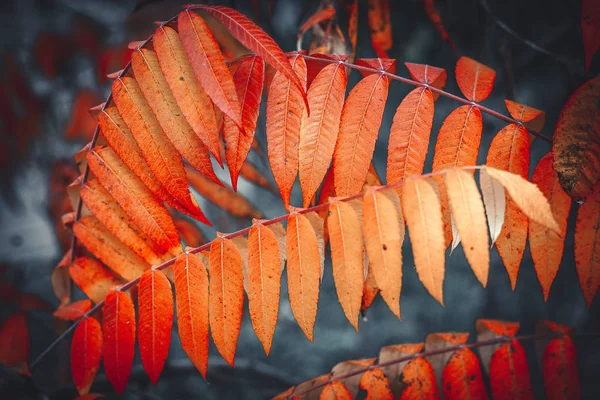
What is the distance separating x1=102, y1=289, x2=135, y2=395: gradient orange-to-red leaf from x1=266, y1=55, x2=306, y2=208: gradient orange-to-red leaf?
0.58 meters

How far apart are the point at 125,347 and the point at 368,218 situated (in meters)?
0.78

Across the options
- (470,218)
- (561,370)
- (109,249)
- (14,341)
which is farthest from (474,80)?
(14,341)

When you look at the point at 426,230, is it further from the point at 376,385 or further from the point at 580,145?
the point at 376,385

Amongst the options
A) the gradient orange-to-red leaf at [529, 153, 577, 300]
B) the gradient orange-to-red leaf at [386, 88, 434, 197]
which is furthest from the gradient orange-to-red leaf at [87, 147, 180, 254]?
the gradient orange-to-red leaf at [529, 153, 577, 300]

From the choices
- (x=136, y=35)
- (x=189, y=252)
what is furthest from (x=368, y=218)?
(x=136, y=35)

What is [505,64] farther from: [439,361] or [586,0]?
[439,361]

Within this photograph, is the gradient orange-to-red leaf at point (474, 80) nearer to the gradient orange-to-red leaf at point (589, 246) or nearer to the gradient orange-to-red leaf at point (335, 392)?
the gradient orange-to-red leaf at point (589, 246)

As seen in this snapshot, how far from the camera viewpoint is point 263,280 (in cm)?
95

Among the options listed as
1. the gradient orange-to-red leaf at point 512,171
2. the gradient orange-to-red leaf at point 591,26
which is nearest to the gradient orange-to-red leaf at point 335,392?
the gradient orange-to-red leaf at point 512,171

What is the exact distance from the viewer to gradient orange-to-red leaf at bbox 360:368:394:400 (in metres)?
1.21

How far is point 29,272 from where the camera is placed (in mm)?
1945

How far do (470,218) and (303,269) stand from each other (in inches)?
15.6

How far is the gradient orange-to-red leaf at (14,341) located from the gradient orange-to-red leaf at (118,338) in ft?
2.38

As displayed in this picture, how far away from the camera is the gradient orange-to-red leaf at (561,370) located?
3.68 ft
